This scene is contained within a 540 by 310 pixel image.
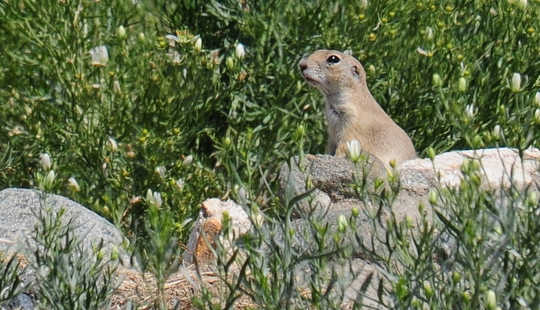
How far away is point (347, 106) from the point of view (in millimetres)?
7191

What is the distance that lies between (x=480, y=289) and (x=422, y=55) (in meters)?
3.95

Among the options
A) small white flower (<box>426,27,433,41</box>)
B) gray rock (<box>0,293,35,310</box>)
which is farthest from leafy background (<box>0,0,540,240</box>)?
gray rock (<box>0,293,35,310</box>)

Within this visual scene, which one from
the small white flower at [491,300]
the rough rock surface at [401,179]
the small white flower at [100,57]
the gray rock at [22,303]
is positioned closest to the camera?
the small white flower at [491,300]

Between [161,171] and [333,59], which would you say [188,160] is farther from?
[333,59]

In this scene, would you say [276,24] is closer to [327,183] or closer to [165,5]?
[165,5]

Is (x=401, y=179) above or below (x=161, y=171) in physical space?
above

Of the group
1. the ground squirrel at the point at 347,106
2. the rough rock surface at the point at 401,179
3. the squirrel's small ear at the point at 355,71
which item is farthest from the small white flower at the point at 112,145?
the squirrel's small ear at the point at 355,71

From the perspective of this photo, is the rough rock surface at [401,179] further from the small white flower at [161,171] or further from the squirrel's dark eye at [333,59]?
the squirrel's dark eye at [333,59]

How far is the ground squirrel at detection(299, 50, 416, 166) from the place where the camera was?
22.6 feet

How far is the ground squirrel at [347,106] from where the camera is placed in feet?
22.6

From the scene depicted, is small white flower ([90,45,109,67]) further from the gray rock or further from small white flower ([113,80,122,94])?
the gray rock

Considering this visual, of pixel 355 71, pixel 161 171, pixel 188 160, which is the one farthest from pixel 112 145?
pixel 355 71

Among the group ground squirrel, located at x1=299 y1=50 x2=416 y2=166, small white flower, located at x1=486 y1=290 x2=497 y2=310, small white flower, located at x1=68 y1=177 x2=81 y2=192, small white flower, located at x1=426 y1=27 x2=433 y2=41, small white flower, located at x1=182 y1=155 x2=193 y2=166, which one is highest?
small white flower, located at x1=486 y1=290 x2=497 y2=310

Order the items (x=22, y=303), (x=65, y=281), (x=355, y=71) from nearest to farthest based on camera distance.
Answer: (x=65, y=281) → (x=22, y=303) → (x=355, y=71)
